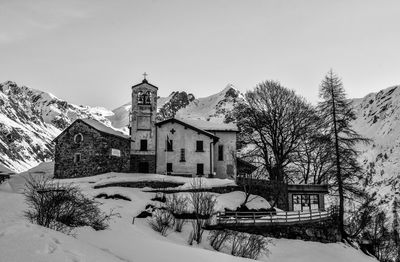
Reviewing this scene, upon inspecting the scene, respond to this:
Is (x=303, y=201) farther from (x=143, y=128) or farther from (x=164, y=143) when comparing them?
(x=143, y=128)

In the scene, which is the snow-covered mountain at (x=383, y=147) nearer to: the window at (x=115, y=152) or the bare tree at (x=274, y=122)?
the bare tree at (x=274, y=122)

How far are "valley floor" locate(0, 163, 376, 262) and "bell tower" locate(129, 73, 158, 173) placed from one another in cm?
399

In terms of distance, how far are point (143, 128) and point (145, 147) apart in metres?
2.00

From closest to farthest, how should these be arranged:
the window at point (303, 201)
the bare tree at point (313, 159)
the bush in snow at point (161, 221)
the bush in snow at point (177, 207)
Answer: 1. the bush in snow at point (161, 221)
2. the bush in snow at point (177, 207)
3. the bare tree at point (313, 159)
4. the window at point (303, 201)

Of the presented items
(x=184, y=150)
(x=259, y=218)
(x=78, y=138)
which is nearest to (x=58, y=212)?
(x=259, y=218)

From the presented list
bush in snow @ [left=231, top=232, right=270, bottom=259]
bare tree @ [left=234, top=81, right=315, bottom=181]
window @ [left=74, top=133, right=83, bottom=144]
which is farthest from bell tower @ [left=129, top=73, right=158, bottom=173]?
bush in snow @ [left=231, top=232, right=270, bottom=259]

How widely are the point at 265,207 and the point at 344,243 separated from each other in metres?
7.05

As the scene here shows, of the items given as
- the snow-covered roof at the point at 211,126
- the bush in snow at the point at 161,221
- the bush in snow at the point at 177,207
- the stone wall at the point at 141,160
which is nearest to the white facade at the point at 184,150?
the stone wall at the point at 141,160

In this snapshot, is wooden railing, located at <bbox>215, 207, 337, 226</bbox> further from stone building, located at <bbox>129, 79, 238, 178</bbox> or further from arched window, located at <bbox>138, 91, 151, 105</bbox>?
arched window, located at <bbox>138, 91, 151, 105</bbox>

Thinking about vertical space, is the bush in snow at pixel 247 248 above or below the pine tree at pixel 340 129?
below

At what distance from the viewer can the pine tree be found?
3170 cm

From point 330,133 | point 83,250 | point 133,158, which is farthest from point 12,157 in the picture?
point 83,250

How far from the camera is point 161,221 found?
23531mm

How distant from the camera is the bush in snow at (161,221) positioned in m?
23.4
